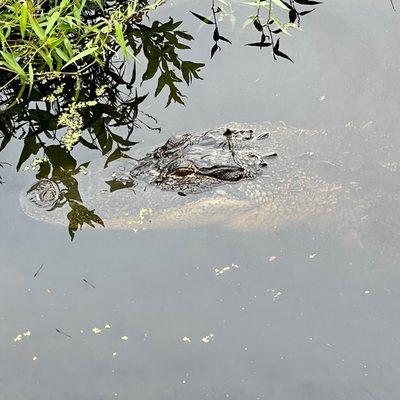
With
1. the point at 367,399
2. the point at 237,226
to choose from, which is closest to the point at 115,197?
the point at 237,226

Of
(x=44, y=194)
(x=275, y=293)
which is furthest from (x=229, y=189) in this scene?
(x=44, y=194)

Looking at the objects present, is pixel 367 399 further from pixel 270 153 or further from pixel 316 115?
pixel 316 115

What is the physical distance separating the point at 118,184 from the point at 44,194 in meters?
0.56

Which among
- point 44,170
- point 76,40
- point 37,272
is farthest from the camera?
point 76,40

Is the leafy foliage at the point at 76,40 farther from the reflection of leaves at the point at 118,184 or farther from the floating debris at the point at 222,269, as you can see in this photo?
the floating debris at the point at 222,269

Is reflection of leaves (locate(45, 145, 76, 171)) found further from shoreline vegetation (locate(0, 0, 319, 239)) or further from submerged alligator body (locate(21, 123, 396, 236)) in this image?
submerged alligator body (locate(21, 123, 396, 236))

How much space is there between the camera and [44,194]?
201 inches

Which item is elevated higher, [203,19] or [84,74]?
[203,19]

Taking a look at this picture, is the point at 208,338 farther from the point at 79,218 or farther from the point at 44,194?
the point at 44,194

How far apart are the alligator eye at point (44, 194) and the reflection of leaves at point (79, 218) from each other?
0.47 feet

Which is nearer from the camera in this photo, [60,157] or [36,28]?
[36,28]

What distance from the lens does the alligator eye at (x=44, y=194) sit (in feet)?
16.6

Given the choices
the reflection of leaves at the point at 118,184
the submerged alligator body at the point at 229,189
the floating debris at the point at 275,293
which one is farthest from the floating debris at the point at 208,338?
the reflection of leaves at the point at 118,184

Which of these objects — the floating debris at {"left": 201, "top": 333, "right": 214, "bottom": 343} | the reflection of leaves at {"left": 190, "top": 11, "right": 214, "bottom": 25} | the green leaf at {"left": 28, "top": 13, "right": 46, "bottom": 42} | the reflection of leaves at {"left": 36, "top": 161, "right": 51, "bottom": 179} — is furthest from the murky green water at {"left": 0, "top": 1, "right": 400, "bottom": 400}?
the reflection of leaves at {"left": 190, "top": 11, "right": 214, "bottom": 25}
